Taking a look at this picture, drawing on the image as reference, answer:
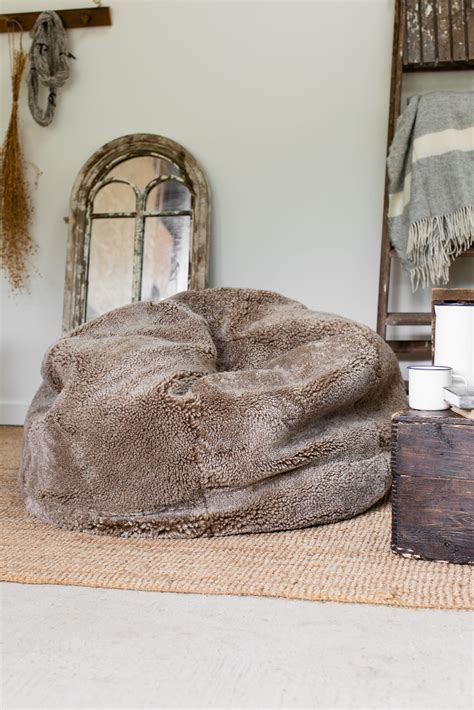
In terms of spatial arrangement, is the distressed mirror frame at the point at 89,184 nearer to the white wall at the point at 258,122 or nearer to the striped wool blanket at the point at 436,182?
the white wall at the point at 258,122

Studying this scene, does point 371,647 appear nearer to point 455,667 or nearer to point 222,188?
point 455,667

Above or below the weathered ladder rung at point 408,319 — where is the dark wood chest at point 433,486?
below

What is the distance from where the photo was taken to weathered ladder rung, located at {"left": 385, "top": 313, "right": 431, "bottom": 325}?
7.51 feet

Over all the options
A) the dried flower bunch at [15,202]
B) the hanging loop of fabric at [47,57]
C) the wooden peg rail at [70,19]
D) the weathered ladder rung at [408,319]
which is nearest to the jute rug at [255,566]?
the weathered ladder rung at [408,319]

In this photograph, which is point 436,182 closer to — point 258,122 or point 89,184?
point 258,122

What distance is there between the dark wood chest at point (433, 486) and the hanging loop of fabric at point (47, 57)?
7.26 feet

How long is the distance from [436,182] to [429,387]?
1305 mm

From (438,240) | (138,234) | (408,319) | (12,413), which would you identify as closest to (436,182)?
(438,240)

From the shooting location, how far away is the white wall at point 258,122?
256cm

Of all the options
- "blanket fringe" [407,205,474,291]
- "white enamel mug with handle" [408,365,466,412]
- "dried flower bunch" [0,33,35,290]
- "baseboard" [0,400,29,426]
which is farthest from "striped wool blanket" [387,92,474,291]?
"baseboard" [0,400,29,426]

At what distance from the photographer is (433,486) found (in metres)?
0.99

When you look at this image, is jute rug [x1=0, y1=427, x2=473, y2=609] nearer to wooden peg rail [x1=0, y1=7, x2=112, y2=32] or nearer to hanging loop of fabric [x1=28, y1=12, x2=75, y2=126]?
hanging loop of fabric [x1=28, y1=12, x2=75, y2=126]

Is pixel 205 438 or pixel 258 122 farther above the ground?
pixel 258 122

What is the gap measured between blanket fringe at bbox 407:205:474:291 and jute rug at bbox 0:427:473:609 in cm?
120
